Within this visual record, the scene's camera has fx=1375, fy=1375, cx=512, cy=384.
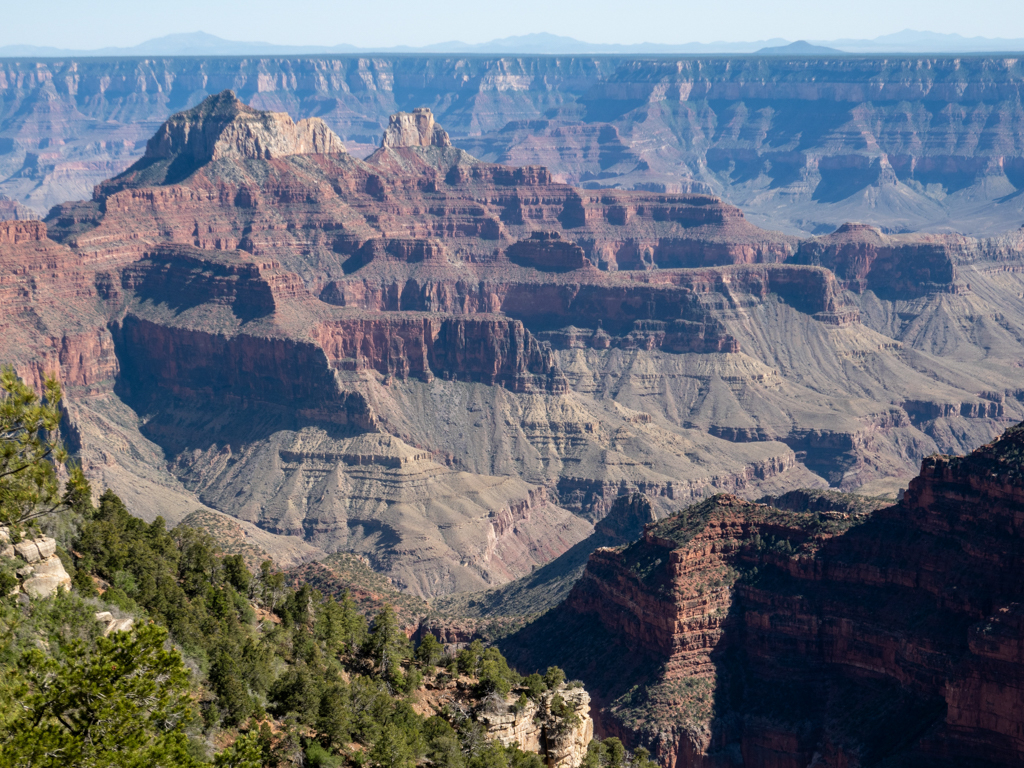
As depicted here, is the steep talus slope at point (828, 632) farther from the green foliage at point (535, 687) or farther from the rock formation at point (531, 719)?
the rock formation at point (531, 719)

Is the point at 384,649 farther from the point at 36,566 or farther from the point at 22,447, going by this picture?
the point at 22,447

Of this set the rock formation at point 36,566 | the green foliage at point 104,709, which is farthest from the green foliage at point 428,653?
the green foliage at point 104,709

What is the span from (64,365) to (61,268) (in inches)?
652

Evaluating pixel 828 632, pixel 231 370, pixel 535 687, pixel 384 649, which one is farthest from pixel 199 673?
pixel 231 370

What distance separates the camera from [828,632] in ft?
265

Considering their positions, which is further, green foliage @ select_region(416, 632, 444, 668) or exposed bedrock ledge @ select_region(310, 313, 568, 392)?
exposed bedrock ledge @ select_region(310, 313, 568, 392)

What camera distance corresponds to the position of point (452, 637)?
96062 millimetres

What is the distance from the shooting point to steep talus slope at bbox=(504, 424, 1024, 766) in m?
72.6

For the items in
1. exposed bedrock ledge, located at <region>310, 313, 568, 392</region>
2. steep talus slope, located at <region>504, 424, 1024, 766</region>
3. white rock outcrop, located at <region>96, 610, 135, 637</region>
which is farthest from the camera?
exposed bedrock ledge, located at <region>310, 313, 568, 392</region>

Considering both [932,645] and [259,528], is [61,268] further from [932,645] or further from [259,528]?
[932,645]

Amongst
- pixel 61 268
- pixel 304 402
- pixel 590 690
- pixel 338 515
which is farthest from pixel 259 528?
pixel 590 690

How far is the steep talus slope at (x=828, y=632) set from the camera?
7256cm

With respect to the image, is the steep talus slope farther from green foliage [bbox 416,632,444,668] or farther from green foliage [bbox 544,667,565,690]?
green foliage [bbox 416,632,444,668]

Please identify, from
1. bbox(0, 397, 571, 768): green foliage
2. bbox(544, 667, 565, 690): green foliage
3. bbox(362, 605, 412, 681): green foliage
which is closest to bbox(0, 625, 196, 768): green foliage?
bbox(0, 397, 571, 768): green foliage
